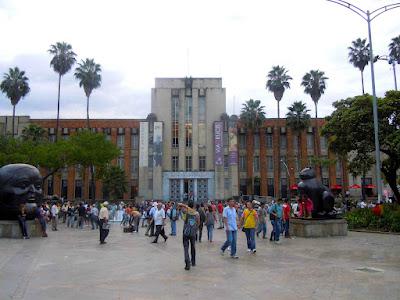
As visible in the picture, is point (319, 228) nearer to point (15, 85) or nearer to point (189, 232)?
point (189, 232)

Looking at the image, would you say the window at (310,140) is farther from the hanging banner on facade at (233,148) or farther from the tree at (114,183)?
the tree at (114,183)

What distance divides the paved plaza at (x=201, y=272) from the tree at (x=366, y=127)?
14833 millimetres

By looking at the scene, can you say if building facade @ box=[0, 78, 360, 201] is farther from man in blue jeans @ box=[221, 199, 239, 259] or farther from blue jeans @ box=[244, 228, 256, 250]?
man in blue jeans @ box=[221, 199, 239, 259]

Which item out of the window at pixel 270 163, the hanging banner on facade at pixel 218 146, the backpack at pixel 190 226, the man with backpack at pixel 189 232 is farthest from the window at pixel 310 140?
the backpack at pixel 190 226

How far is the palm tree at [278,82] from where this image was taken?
64.0m

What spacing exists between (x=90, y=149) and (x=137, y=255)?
104 feet

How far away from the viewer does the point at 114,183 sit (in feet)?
181

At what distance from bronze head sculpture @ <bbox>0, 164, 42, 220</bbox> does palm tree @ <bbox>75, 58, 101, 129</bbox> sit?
38182mm

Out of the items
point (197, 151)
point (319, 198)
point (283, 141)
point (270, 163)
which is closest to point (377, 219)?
point (319, 198)

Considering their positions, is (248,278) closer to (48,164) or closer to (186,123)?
(48,164)

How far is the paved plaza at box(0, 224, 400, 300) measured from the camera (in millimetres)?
8023

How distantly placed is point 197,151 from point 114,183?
1199cm

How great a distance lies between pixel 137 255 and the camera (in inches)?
523

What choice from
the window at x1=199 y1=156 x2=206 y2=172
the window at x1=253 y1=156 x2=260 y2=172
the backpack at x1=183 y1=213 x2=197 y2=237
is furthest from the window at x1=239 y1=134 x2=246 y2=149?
the backpack at x1=183 y1=213 x2=197 y2=237
